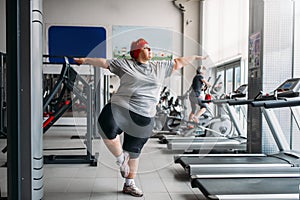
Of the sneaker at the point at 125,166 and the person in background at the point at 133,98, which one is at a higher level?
the person in background at the point at 133,98

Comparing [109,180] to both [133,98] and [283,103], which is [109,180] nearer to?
[133,98]

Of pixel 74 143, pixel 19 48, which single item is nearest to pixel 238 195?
pixel 19 48

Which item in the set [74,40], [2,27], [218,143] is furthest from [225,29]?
[2,27]

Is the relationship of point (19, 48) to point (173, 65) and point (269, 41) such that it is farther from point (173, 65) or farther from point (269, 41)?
point (269, 41)

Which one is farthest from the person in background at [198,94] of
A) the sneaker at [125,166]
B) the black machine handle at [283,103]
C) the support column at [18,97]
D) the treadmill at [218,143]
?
the support column at [18,97]

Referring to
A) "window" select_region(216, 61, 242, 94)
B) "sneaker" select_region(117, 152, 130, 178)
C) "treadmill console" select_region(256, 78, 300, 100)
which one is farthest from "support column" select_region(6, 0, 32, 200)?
"window" select_region(216, 61, 242, 94)

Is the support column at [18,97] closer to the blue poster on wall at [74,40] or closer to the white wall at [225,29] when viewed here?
the white wall at [225,29]

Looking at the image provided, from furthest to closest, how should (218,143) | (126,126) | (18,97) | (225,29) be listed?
(225,29) → (218,143) → (126,126) → (18,97)

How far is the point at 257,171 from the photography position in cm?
291

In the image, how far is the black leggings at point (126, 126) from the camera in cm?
263

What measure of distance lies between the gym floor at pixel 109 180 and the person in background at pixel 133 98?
274 millimetres

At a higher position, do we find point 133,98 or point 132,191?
point 133,98

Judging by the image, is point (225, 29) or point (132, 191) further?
point (225, 29)

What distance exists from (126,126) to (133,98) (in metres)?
0.27
